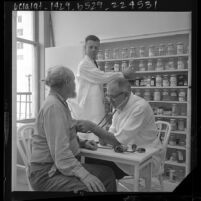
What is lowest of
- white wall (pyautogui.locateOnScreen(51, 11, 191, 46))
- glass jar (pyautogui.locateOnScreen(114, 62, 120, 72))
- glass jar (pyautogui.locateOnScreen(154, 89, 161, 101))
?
glass jar (pyautogui.locateOnScreen(154, 89, 161, 101))

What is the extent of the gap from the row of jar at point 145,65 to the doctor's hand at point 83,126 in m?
0.38

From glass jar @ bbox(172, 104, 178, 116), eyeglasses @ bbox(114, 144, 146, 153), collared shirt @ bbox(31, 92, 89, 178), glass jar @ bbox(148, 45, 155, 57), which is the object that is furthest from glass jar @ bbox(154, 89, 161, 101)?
collared shirt @ bbox(31, 92, 89, 178)

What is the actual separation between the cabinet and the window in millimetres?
475

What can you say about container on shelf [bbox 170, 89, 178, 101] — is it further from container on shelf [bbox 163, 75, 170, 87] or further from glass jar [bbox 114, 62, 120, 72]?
glass jar [bbox 114, 62, 120, 72]

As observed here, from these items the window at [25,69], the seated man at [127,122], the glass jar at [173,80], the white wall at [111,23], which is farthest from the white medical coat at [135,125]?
the window at [25,69]

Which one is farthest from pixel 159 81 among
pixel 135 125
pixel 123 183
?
pixel 123 183

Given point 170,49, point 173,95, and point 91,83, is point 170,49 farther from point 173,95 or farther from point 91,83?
point 91,83

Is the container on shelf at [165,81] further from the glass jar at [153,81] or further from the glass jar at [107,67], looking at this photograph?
the glass jar at [107,67]

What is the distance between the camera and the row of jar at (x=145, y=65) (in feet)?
5.13

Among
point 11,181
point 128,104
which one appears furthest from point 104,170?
point 11,181

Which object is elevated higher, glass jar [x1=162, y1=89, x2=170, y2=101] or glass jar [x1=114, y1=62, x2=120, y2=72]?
glass jar [x1=114, y1=62, x2=120, y2=72]

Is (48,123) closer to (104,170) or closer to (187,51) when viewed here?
(104,170)

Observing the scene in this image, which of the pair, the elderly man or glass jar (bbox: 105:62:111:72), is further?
glass jar (bbox: 105:62:111:72)

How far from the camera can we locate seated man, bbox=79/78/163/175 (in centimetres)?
156
